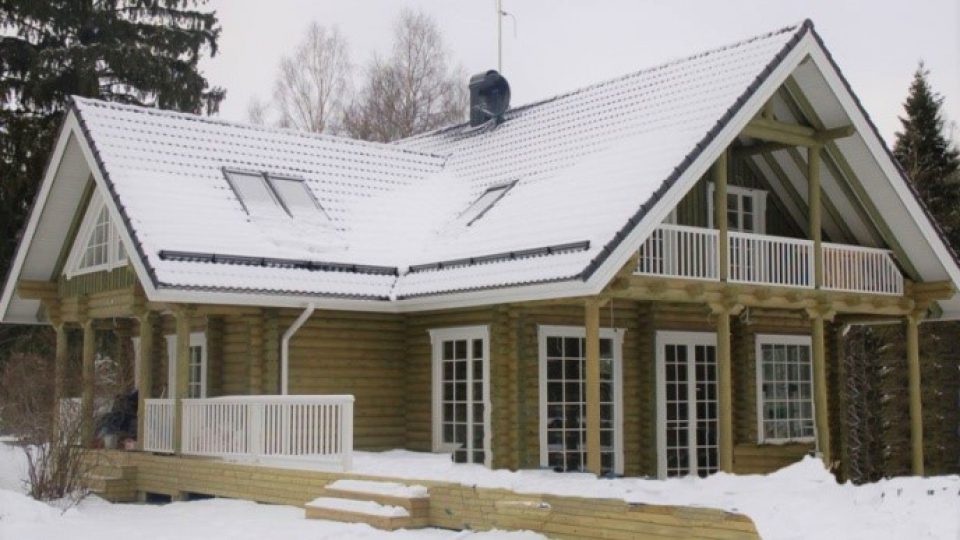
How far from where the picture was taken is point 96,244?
19.1 m

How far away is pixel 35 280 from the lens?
67.2ft

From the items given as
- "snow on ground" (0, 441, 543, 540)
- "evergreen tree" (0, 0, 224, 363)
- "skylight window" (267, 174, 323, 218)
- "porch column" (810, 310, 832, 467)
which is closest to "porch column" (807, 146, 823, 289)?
"porch column" (810, 310, 832, 467)

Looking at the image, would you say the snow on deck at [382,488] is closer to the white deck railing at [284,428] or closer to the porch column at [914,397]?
the white deck railing at [284,428]

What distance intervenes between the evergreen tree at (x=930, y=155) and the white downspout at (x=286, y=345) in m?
18.4

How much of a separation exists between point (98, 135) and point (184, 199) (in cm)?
181

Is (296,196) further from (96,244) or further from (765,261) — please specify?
(765,261)

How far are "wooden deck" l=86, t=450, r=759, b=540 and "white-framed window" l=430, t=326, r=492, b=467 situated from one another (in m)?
3.75

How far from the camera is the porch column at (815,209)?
687 inches

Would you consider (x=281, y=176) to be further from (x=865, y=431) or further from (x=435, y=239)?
(x=865, y=431)

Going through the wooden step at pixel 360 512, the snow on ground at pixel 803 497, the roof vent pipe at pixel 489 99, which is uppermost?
the roof vent pipe at pixel 489 99

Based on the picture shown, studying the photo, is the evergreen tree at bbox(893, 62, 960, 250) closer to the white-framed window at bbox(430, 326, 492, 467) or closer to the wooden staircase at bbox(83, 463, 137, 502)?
the white-framed window at bbox(430, 326, 492, 467)

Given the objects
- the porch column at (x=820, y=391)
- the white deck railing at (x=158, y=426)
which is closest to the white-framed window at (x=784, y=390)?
the porch column at (x=820, y=391)

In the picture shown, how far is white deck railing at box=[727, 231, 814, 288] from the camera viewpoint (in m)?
17.0

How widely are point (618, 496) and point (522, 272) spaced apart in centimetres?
514
